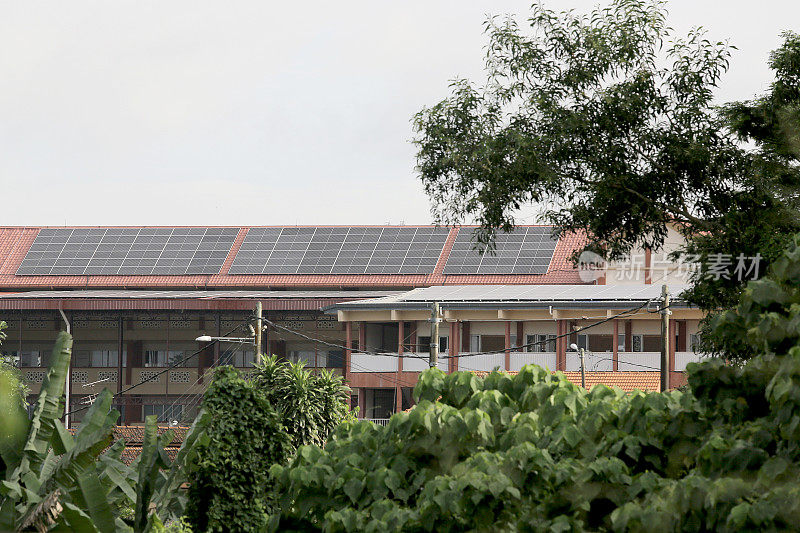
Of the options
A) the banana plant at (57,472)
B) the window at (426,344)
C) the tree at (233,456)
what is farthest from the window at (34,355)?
the tree at (233,456)

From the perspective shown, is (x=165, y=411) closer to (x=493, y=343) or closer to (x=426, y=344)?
(x=426, y=344)

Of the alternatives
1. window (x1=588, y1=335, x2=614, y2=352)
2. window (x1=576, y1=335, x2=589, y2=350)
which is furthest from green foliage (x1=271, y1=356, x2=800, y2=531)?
window (x1=588, y1=335, x2=614, y2=352)

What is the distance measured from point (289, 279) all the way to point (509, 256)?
1196 centimetres

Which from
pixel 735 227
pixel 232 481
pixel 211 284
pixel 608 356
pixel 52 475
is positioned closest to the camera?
pixel 52 475

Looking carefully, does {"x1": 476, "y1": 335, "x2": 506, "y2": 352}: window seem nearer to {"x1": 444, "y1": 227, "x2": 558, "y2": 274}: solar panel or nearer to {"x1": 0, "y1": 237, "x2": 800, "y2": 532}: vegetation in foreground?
{"x1": 444, "y1": 227, "x2": 558, "y2": 274}: solar panel

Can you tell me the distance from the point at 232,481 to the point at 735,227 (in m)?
9.78

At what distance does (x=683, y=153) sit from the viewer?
1783cm

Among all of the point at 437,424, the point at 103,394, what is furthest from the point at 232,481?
the point at 437,424

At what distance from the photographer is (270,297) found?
48.7 m

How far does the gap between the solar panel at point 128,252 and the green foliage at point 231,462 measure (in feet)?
129

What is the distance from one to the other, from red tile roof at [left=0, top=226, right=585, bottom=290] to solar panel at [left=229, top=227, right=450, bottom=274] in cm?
40

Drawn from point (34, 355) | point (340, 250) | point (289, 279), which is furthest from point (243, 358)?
point (34, 355)

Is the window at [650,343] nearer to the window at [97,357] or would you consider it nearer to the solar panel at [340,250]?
the solar panel at [340,250]

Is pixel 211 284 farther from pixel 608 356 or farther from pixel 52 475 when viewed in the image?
pixel 52 475
